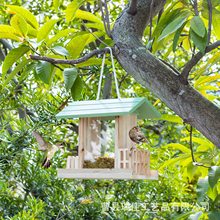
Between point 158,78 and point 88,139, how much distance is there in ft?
1.04

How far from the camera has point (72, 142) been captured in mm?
2008

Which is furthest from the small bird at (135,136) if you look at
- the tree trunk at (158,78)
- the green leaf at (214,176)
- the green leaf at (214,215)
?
the green leaf at (214,215)

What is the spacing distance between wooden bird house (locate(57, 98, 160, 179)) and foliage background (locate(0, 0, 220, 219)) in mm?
83

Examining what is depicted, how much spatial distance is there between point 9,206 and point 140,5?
3.09ft

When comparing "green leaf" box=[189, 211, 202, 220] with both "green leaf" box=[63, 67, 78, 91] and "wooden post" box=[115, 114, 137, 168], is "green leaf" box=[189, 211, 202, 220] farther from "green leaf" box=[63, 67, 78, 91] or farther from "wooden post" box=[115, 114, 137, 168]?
"green leaf" box=[63, 67, 78, 91]

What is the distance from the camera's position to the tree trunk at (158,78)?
0.92 meters

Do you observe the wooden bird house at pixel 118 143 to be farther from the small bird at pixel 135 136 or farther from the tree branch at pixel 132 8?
the tree branch at pixel 132 8

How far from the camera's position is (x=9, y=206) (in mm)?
1705

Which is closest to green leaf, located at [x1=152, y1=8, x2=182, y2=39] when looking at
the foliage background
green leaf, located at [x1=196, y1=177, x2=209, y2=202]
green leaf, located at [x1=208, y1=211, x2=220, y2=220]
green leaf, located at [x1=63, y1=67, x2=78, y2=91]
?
the foliage background

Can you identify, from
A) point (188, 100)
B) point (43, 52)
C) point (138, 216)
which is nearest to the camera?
point (188, 100)

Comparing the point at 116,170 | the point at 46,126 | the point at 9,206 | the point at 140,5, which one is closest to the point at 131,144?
the point at 116,170

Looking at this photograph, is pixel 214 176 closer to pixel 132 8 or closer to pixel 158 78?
pixel 158 78

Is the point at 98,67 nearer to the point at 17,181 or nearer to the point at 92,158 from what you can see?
the point at 92,158

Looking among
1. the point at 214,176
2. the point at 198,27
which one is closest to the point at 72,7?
the point at 198,27
